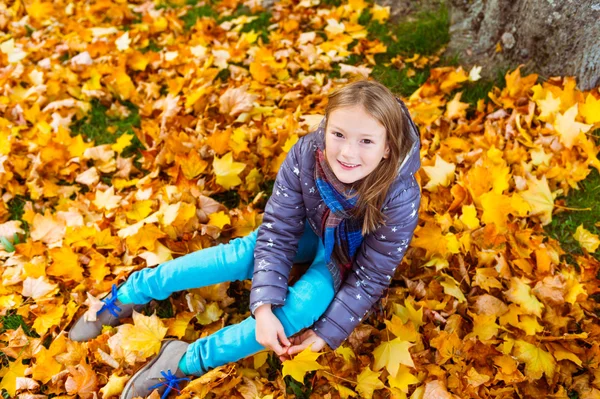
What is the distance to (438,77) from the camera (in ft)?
9.38

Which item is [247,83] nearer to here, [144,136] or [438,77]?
[144,136]

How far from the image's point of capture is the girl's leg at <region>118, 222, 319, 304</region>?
1924 mm

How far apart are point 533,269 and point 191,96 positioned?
6.53 ft

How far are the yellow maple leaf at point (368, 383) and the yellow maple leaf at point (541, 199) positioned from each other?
1060mm

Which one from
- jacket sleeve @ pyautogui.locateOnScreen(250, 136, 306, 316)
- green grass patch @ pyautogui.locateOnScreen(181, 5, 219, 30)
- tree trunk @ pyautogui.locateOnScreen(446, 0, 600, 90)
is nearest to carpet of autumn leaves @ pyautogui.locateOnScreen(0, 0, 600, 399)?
tree trunk @ pyautogui.locateOnScreen(446, 0, 600, 90)

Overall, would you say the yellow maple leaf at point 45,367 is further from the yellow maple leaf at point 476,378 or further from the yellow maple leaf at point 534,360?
the yellow maple leaf at point 534,360

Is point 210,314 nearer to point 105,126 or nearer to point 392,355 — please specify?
point 392,355

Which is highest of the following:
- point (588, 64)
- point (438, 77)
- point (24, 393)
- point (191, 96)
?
point (588, 64)

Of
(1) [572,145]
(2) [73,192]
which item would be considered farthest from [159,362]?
(1) [572,145]

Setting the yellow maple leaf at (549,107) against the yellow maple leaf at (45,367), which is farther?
the yellow maple leaf at (549,107)

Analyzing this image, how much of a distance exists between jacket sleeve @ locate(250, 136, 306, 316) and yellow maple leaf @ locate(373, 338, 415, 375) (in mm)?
425

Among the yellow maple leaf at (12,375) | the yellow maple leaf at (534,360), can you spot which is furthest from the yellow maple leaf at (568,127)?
the yellow maple leaf at (12,375)

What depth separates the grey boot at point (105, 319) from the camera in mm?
1949

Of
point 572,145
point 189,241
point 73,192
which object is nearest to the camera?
point 189,241
